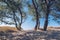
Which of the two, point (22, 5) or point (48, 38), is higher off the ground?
point (22, 5)

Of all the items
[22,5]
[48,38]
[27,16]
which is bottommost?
[48,38]

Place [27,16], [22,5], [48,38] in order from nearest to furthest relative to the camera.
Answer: [48,38]
[22,5]
[27,16]

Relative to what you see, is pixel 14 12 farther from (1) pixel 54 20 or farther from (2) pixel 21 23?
(1) pixel 54 20

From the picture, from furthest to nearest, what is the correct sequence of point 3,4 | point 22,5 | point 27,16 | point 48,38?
point 27,16 < point 22,5 < point 3,4 < point 48,38

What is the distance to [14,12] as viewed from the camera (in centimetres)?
1286

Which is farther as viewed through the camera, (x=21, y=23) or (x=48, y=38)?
(x=21, y=23)

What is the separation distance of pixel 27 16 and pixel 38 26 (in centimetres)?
201

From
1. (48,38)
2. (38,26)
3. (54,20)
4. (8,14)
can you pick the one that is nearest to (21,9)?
(8,14)

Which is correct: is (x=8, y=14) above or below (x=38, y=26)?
above

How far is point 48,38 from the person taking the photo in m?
7.41

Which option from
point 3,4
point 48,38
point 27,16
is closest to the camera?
point 48,38

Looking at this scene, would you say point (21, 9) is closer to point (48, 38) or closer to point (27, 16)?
point (27, 16)

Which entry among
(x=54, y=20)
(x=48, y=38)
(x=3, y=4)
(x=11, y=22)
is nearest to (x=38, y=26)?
Answer: (x=54, y=20)

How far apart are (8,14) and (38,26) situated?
8.90ft
